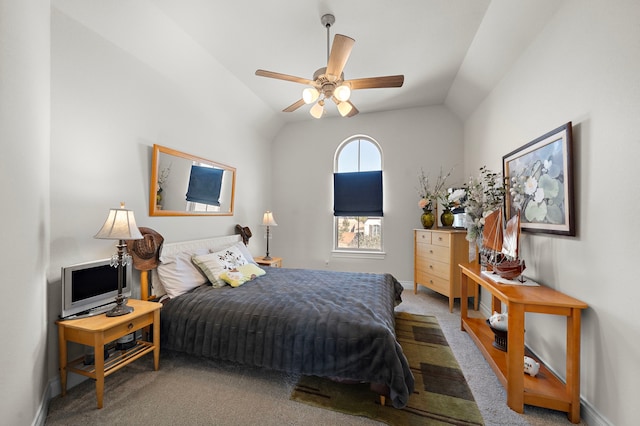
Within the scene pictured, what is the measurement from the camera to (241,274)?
280 centimetres

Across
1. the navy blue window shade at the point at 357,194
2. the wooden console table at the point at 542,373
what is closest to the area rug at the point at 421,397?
the wooden console table at the point at 542,373

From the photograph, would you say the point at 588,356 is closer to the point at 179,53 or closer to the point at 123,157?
the point at 123,157

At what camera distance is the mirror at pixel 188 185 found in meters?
2.61

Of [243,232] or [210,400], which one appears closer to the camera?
[210,400]

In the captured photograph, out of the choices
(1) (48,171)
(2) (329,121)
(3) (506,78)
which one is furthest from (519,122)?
(1) (48,171)

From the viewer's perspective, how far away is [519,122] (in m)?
2.49

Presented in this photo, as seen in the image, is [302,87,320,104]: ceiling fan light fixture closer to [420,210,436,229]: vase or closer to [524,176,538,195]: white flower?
[524,176,538,195]: white flower

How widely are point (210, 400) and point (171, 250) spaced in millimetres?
1523

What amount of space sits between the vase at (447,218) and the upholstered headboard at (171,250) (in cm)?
319

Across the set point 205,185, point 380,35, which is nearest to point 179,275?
point 205,185

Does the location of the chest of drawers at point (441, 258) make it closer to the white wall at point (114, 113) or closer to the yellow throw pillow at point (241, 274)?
the yellow throw pillow at point (241, 274)

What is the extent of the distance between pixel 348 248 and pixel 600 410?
3481 millimetres

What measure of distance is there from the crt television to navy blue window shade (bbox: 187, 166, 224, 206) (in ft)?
3.99

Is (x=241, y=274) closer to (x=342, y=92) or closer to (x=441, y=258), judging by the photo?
(x=342, y=92)
